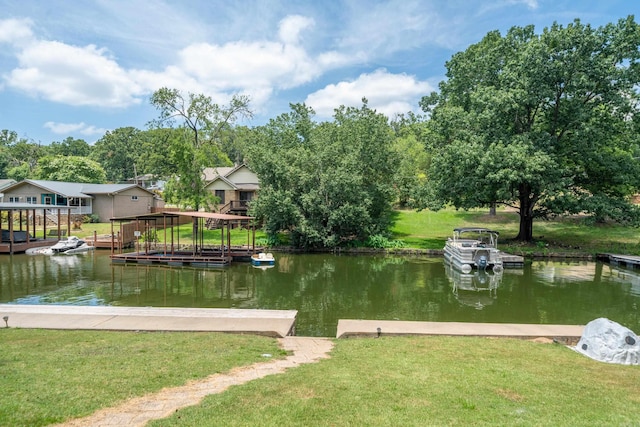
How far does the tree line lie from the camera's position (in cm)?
2558

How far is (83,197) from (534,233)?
41323 mm

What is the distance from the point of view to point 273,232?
31031mm

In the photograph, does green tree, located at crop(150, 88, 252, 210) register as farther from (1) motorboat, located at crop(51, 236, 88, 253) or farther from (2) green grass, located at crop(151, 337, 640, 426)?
(2) green grass, located at crop(151, 337, 640, 426)

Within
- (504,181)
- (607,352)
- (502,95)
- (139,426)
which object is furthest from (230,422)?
(502,95)

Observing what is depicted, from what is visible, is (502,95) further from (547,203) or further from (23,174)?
(23,174)

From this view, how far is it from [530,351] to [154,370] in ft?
22.3

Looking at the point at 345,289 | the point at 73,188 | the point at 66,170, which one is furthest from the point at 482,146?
the point at 66,170

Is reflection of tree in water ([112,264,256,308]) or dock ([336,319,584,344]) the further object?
reflection of tree in water ([112,264,256,308])

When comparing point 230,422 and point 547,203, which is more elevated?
point 547,203

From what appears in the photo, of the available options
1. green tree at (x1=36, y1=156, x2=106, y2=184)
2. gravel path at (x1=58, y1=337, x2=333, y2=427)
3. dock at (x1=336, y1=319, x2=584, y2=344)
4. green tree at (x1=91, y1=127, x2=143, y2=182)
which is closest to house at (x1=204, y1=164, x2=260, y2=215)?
green tree at (x1=36, y1=156, x2=106, y2=184)

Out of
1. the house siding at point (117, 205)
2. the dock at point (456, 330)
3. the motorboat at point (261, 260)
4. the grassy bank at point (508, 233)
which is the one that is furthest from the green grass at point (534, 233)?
the house siding at point (117, 205)

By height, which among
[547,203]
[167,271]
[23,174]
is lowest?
[167,271]

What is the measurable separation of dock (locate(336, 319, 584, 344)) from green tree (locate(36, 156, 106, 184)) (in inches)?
2178

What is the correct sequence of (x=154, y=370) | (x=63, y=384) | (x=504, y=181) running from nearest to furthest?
(x=63, y=384) → (x=154, y=370) → (x=504, y=181)
